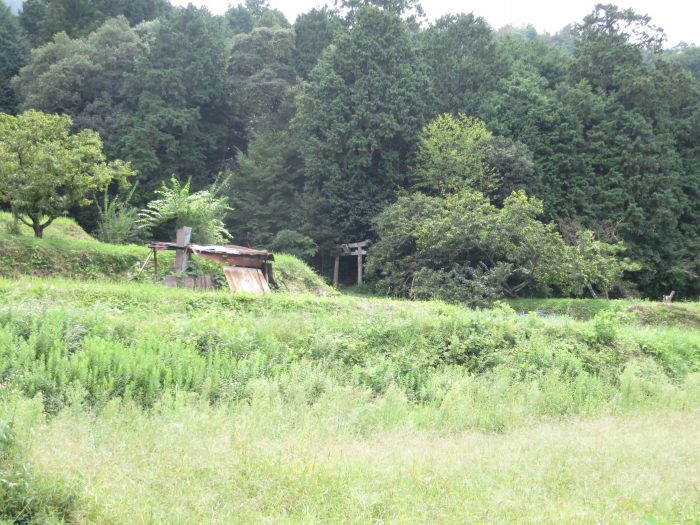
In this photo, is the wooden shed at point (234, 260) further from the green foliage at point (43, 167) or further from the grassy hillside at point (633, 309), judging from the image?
the grassy hillside at point (633, 309)

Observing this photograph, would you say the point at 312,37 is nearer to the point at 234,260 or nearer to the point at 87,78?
the point at 87,78

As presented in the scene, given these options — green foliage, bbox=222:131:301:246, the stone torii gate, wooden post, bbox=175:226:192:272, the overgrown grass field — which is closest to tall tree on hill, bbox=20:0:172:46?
green foliage, bbox=222:131:301:246

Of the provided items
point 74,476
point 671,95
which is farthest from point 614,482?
point 671,95

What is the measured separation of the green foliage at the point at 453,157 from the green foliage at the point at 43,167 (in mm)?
17477

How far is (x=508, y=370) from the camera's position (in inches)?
375

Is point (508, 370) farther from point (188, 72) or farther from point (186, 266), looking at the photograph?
point (188, 72)

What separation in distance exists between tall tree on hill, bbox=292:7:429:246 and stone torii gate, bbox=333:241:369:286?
55 cm

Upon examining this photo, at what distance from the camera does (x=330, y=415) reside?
6391 millimetres

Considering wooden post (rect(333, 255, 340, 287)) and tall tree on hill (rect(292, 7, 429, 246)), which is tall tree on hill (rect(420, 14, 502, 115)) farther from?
wooden post (rect(333, 255, 340, 287))

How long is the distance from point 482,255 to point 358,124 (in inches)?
409

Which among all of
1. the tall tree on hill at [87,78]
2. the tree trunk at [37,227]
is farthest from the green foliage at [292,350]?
the tall tree on hill at [87,78]

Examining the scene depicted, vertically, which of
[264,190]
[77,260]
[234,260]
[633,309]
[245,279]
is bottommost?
[633,309]

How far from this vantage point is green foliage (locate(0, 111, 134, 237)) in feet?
50.8

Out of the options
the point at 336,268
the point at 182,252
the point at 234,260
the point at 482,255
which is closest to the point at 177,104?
the point at 336,268
